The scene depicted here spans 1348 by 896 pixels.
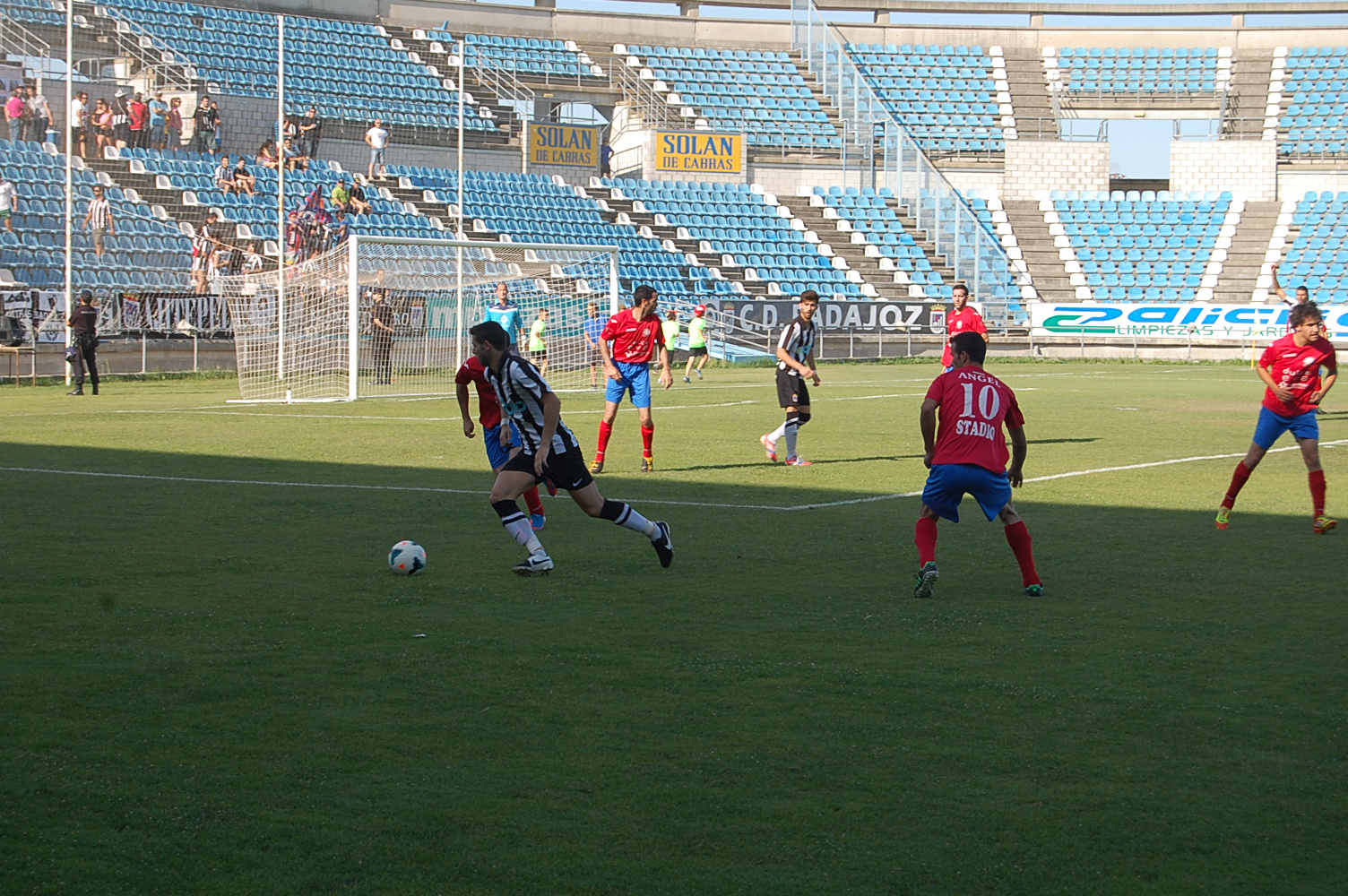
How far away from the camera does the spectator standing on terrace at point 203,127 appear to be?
3991cm

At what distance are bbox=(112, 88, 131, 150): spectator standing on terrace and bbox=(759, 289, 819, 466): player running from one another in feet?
92.5

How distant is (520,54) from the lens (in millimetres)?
52219

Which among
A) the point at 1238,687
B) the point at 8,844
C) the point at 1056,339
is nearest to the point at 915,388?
the point at 1056,339

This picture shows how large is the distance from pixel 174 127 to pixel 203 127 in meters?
0.76

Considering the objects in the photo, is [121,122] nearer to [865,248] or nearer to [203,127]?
[203,127]

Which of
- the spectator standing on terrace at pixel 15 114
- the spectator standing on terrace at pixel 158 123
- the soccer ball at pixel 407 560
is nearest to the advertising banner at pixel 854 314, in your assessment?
the spectator standing on terrace at pixel 158 123

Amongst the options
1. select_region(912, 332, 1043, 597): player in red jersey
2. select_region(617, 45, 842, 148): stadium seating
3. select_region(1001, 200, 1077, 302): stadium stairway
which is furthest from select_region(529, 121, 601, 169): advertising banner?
select_region(912, 332, 1043, 597): player in red jersey

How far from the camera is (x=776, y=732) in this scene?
5.48 metres

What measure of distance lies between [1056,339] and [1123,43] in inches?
764

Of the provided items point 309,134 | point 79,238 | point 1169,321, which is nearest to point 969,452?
point 79,238

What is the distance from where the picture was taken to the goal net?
2662 centimetres

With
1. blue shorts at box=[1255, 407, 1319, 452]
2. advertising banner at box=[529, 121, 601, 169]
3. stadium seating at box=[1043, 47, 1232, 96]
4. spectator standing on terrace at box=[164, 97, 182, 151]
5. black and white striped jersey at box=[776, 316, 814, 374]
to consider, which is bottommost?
blue shorts at box=[1255, 407, 1319, 452]

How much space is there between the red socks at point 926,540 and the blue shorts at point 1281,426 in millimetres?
4398

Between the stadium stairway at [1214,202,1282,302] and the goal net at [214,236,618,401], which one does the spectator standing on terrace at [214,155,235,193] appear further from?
the stadium stairway at [1214,202,1282,302]
